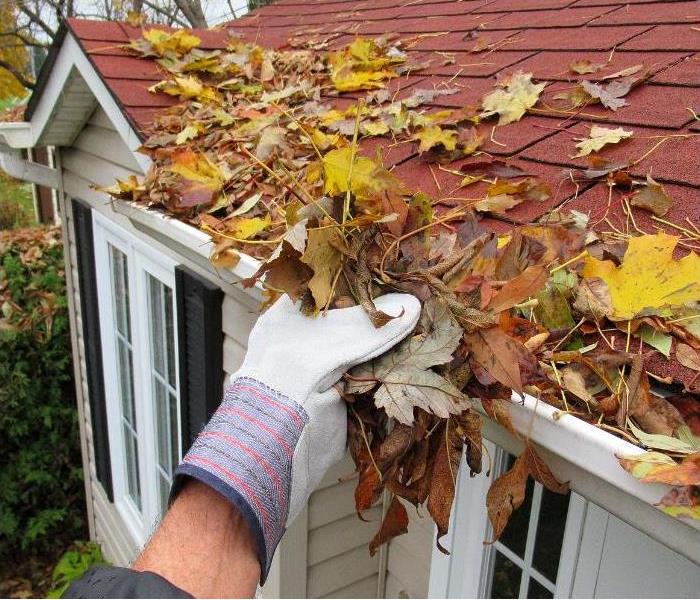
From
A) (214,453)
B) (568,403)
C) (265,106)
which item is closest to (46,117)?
(265,106)

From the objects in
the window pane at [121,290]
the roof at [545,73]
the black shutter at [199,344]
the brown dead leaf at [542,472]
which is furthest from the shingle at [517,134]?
the window pane at [121,290]

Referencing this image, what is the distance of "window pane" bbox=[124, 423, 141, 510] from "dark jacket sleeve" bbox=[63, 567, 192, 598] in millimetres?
3991

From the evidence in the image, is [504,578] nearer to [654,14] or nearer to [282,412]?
[282,412]

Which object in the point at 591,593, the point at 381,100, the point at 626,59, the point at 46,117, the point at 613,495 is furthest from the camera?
the point at 46,117

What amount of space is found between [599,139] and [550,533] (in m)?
1.29

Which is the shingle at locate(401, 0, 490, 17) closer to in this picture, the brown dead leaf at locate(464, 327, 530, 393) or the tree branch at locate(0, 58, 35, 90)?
the brown dead leaf at locate(464, 327, 530, 393)

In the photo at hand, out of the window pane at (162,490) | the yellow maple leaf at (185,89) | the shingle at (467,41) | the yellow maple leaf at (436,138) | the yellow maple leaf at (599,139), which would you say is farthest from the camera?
the window pane at (162,490)

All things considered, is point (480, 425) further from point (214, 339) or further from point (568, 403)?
point (214, 339)

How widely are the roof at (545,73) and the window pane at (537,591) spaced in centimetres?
133

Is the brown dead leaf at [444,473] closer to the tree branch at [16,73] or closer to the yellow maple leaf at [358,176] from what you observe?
the yellow maple leaf at [358,176]

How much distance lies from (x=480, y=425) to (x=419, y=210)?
1.40 feet

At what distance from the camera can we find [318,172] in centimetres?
158

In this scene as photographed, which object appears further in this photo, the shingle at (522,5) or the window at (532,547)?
the shingle at (522,5)

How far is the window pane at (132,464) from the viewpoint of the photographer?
483cm
